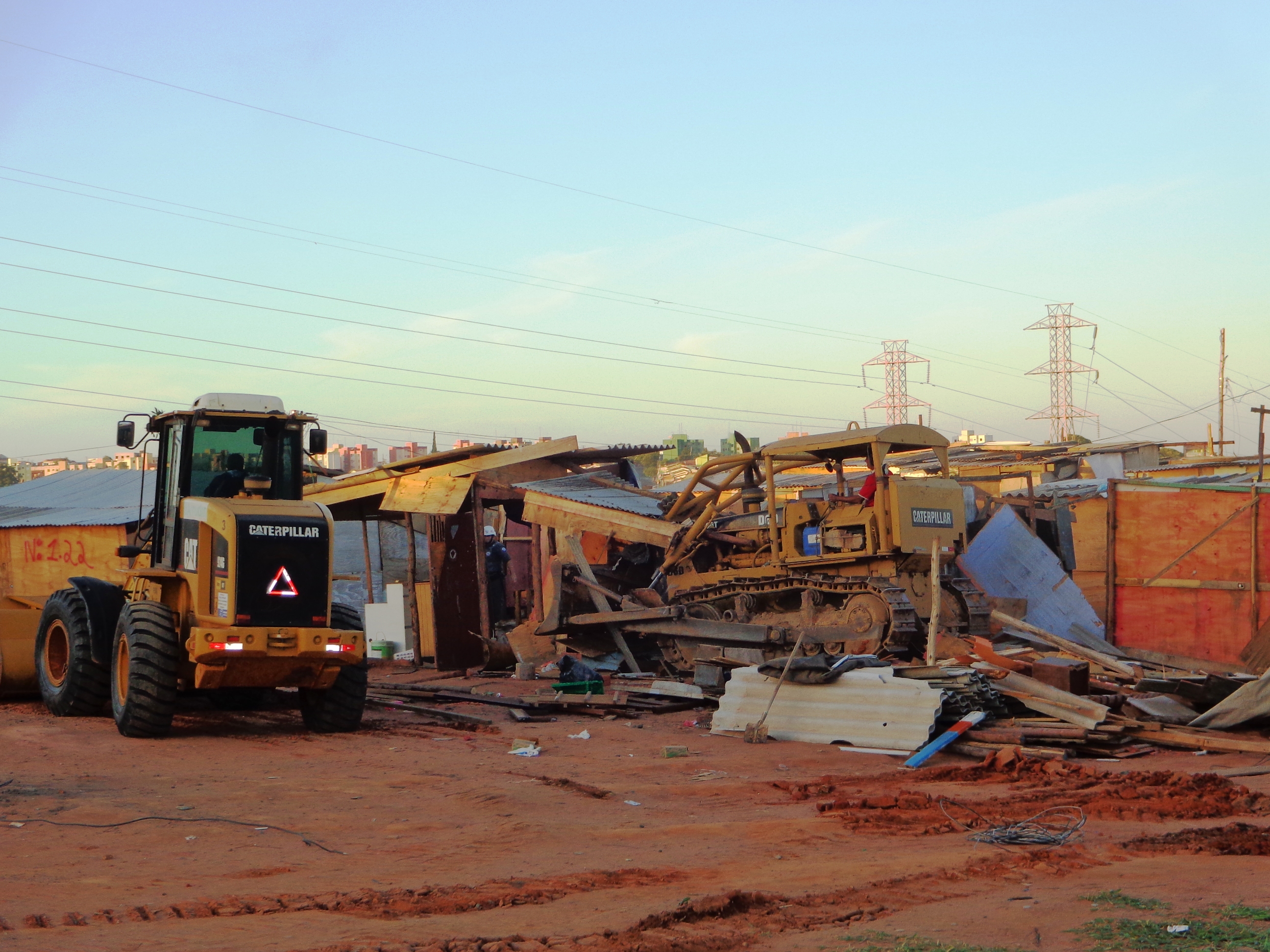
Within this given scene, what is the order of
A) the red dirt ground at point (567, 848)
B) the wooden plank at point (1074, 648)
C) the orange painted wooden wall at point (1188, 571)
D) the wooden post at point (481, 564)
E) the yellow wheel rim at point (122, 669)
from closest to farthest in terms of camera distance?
1. the red dirt ground at point (567, 848)
2. the yellow wheel rim at point (122, 669)
3. the wooden plank at point (1074, 648)
4. the orange painted wooden wall at point (1188, 571)
5. the wooden post at point (481, 564)

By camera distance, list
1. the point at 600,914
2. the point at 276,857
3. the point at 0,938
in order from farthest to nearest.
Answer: the point at 276,857, the point at 600,914, the point at 0,938

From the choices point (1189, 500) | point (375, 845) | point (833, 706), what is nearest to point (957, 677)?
point (833, 706)

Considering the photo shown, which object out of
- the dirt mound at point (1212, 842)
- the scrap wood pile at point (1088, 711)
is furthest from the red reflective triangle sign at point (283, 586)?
the dirt mound at point (1212, 842)

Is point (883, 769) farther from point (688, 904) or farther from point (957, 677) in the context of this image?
point (688, 904)

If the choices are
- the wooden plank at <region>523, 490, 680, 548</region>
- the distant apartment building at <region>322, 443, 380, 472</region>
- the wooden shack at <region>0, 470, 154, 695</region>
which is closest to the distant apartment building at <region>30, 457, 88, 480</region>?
the distant apartment building at <region>322, 443, 380, 472</region>

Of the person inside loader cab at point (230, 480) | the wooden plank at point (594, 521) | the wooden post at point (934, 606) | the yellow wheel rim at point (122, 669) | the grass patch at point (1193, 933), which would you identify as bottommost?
the grass patch at point (1193, 933)

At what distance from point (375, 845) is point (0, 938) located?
7.75ft

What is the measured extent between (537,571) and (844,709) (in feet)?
31.6

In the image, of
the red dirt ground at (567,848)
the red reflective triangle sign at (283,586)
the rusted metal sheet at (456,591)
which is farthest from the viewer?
the rusted metal sheet at (456,591)

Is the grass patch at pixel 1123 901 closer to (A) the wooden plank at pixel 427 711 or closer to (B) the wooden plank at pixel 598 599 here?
(A) the wooden plank at pixel 427 711

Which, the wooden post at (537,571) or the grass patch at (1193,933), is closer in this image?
the grass patch at (1193,933)

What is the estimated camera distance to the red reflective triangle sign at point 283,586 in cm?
1076

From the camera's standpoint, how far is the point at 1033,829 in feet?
23.3

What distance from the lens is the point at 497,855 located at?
22.3 feet
